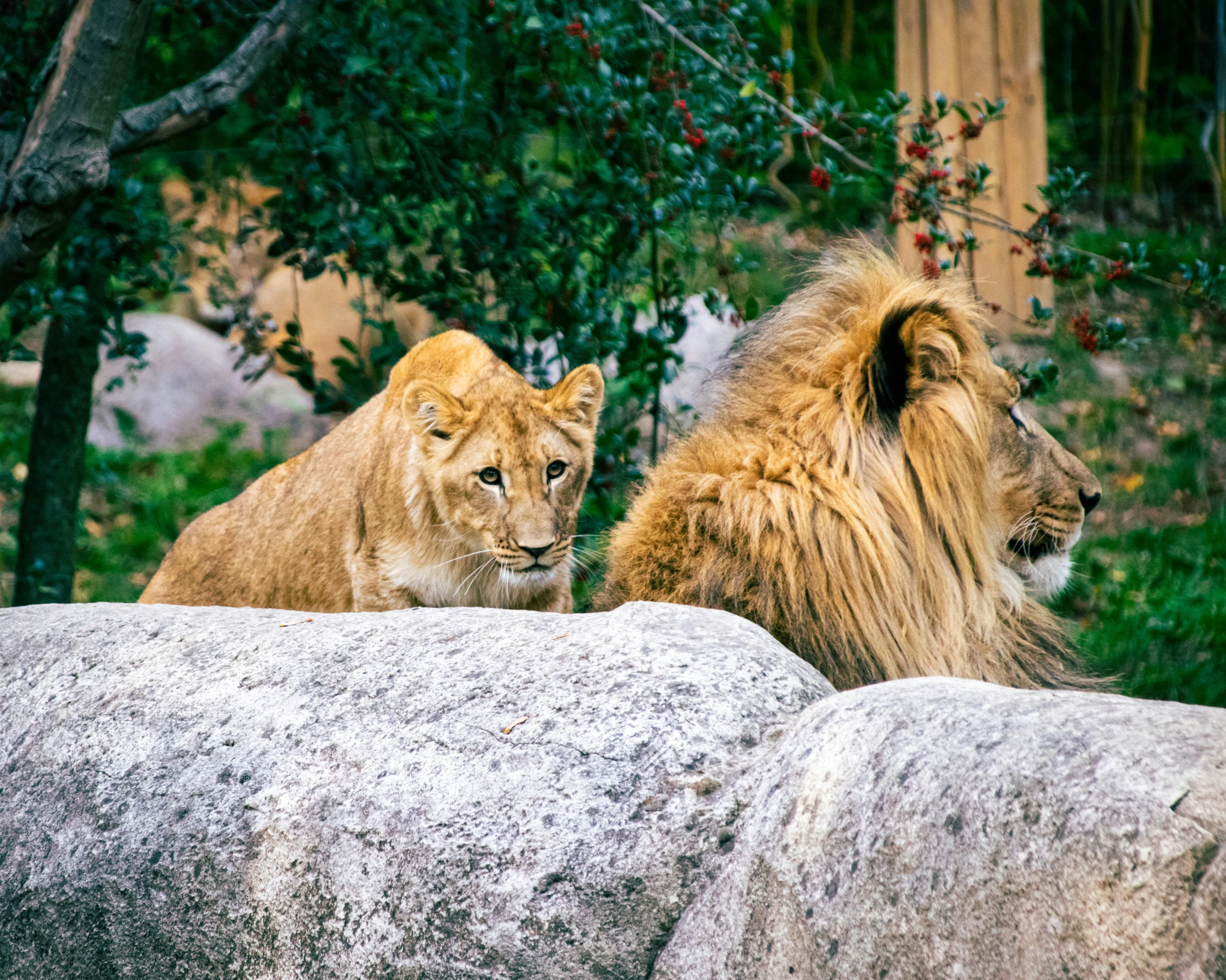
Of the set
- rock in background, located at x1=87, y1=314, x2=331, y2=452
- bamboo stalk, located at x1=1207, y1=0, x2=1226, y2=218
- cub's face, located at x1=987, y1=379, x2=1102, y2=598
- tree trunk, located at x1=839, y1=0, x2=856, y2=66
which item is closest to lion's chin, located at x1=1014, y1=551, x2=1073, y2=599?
cub's face, located at x1=987, y1=379, x2=1102, y2=598

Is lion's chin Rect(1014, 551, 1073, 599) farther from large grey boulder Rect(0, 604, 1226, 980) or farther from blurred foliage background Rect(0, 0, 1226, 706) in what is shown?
large grey boulder Rect(0, 604, 1226, 980)

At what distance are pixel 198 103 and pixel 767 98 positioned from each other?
1494 millimetres

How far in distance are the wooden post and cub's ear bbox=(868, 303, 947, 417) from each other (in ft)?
13.2

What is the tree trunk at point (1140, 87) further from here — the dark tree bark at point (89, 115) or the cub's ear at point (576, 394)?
the dark tree bark at point (89, 115)

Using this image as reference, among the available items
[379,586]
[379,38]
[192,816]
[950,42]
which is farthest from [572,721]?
[950,42]

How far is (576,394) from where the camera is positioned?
10.9ft

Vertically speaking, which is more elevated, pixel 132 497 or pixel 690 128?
pixel 690 128

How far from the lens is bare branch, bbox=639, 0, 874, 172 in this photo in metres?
3.32

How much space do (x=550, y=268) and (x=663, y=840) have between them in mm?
2474

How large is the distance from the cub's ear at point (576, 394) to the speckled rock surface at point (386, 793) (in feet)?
3.27

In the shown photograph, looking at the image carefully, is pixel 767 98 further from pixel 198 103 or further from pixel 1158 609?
pixel 1158 609

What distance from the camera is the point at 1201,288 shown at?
3258mm

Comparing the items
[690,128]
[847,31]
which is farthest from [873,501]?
[847,31]

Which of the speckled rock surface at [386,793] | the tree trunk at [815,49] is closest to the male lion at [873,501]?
the speckled rock surface at [386,793]
